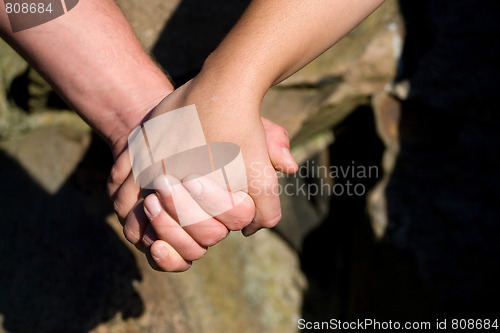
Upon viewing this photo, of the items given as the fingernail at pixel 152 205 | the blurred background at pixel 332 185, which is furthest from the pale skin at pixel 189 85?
the blurred background at pixel 332 185

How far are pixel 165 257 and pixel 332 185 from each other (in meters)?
0.91

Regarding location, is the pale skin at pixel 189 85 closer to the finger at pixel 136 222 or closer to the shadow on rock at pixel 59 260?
the finger at pixel 136 222

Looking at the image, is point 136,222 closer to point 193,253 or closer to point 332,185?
point 193,253

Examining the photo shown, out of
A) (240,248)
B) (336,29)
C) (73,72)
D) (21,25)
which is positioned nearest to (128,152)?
(73,72)

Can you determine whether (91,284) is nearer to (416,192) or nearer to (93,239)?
(93,239)

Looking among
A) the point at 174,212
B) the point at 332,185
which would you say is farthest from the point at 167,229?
the point at 332,185

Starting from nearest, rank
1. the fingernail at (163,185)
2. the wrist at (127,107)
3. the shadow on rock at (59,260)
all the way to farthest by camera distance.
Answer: the fingernail at (163,185), the wrist at (127,107), the shadow on rock at (59,260)

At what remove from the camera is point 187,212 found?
733 millimetres

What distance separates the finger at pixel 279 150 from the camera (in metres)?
0.78

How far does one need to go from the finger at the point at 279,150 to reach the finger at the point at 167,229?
0.63ft

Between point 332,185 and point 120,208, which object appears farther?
point 332,185

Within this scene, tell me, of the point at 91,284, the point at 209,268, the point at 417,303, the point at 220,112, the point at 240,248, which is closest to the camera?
the point at 220,112

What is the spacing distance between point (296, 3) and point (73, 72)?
40cm

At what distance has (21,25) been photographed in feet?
2.65
